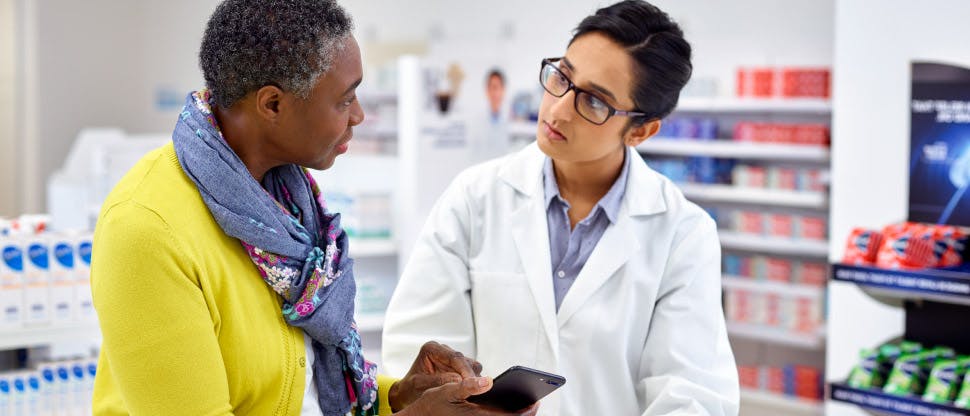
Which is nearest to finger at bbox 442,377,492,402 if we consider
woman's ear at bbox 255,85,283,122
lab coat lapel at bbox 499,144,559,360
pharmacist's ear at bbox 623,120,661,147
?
woman's ear at bbox 255,85,283,122

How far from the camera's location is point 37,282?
301 cm

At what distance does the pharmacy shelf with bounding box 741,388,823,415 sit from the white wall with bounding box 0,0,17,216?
6.83 m

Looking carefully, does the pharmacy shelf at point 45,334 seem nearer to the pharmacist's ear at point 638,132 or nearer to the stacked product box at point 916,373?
the pharmacist's ear at point 638,132

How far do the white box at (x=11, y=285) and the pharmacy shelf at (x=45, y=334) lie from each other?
3 centimetres

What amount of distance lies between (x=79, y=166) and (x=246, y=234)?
676cm

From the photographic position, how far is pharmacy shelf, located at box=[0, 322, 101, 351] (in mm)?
2941

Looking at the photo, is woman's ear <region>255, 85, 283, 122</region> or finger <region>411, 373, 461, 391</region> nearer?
woman's ear <region>255, 85, 283, 122</region>

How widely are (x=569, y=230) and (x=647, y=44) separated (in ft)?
1.51

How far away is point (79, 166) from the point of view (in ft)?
24.9

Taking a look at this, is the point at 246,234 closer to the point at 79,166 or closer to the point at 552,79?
the point at 552,79

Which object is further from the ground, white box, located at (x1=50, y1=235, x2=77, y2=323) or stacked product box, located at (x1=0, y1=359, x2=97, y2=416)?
white box, located at (x1=50, y1=235, x2=77, y2=323)

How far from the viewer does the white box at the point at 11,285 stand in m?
2.94

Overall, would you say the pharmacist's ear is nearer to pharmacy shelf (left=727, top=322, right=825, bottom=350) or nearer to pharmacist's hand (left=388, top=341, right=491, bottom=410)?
pharmacist's hand (left=388, top=341, right=491, bottom=410)

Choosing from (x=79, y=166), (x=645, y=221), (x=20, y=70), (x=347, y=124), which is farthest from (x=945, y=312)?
(x=20, y=70)
